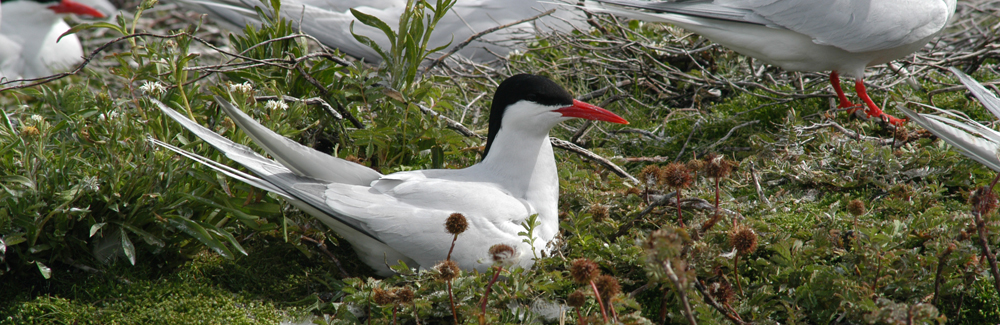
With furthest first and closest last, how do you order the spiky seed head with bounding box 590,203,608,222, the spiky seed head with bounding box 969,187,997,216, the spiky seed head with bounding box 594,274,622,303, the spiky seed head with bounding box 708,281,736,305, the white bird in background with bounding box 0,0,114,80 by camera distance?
the white bird in background with bounding box 0,0,114,80
the spiky seed head with bounding box 590,203,608,222
the spiky seed head with bounding box 708,281,736,305
the spiky seed head with bounding box 969,187,997,216
the spiky seed head with bounding box 594,274,622,303

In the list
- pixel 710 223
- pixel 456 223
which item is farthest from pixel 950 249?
pixel 456 223

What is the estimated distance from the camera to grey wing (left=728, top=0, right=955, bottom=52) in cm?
298

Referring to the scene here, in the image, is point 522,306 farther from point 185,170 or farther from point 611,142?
point 611,142

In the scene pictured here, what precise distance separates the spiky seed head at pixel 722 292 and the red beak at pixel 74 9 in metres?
5.35

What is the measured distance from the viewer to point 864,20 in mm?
3000

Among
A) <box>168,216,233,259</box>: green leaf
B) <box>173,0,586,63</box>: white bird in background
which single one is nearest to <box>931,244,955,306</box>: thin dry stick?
<box>168,216,233,259</box>: green leaf

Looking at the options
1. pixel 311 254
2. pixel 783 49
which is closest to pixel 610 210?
Result: pixel 311 254

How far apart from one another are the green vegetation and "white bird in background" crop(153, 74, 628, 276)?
0.40ft

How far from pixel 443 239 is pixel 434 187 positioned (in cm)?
22

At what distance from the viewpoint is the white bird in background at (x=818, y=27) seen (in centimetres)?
300

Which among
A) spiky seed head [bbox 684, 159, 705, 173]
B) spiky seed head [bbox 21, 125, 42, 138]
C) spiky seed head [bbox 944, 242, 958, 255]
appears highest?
spiky seed head [bbox 21, 125, 42, 138]

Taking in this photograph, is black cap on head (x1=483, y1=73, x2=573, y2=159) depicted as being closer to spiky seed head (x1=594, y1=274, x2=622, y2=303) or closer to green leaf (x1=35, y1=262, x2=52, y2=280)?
spiky seed head (x1=594, y1=274, x2=622, y2=303)

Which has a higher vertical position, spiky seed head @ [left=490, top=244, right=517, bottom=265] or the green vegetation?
spiky seed head @ [left=490, top=244, right=517, bottom=265]

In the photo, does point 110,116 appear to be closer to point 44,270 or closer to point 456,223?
point 44,270
